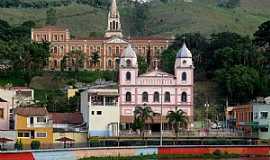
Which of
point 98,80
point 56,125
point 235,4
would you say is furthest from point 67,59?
point 235,4

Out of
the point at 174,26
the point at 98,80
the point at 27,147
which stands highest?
the point at 174,26

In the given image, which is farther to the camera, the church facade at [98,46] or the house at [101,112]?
the church facade at [98,46]

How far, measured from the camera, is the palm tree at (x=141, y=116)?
222 feet

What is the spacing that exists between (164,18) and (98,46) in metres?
47.7

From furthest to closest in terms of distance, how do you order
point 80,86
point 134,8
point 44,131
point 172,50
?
point 134,8 → point 172,50 → point 80,86 → point 44,131

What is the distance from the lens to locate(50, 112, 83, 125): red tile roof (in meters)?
71.6

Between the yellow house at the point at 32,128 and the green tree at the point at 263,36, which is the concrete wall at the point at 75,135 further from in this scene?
the green tree at the point at 263,36

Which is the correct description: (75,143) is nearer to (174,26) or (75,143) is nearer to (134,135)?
(134,135)

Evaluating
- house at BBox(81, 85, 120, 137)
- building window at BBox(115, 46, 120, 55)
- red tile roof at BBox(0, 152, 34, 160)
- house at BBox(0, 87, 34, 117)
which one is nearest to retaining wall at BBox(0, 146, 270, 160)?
red tile roof at BBox(0, 152, 34, 160)

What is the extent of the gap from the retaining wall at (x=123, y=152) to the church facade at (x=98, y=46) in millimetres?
44331

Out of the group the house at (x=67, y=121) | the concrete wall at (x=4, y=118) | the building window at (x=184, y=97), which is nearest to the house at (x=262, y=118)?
the building window at (x=184, y=97)

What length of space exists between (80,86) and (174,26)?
63.7 m

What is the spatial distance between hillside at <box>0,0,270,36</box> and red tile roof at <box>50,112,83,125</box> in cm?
7186

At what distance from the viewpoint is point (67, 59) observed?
347ft
